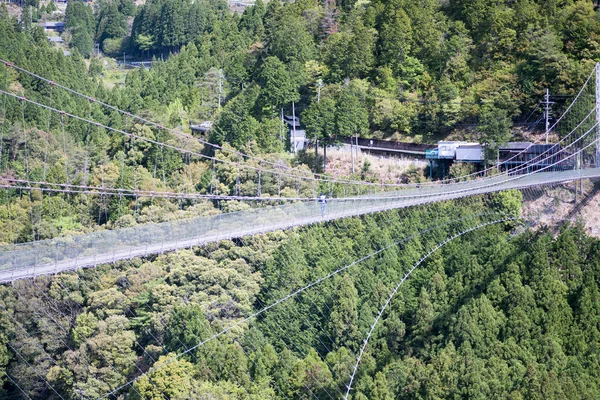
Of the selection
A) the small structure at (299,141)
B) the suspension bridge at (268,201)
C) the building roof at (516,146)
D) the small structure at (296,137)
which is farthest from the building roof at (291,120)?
the building roof at (516,146)

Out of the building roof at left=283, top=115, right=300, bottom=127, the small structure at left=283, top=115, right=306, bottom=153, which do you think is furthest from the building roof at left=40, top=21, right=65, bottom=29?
the small structure at left=283, top=115, right=306, bottom=153

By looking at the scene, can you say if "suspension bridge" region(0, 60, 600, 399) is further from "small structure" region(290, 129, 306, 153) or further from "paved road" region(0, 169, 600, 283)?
"small structure" region(290, 129, 306, 153)

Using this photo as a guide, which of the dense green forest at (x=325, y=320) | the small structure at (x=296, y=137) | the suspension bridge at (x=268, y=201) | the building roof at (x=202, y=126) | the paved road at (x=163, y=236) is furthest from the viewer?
the building roof at (x=202, y=126)

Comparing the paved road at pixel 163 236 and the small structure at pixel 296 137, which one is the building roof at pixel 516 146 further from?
the small structure at pixel 296 137

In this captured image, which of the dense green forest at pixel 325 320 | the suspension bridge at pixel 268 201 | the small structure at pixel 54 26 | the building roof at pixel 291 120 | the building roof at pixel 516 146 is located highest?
the small structure at pixel 54 26

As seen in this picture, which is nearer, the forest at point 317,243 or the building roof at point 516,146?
the forest at point 317,243

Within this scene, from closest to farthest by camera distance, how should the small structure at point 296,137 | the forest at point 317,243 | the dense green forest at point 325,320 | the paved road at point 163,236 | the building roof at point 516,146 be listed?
1. the paved road at point 163,236
2. the dense green forest at point 325,320
3. the forest at point 317,243
4. the building roof at point 516,146
5. the small structure at point 296,137
